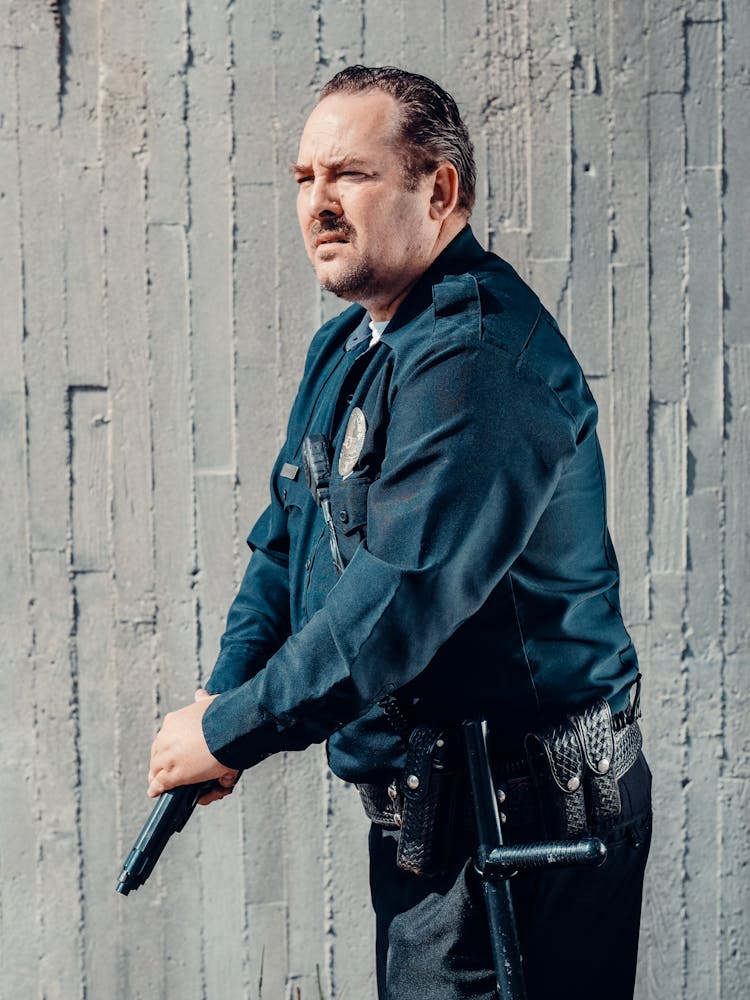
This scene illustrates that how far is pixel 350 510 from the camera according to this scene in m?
1.64

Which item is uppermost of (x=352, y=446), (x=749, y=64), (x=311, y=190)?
(x=749, y=64)

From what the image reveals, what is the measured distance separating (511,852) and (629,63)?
1857 mm

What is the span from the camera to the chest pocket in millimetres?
1632

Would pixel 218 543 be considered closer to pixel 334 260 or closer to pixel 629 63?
pixel 334 260

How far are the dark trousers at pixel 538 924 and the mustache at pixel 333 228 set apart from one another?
0.94 meters

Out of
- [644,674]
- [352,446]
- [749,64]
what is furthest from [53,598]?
[749,64]

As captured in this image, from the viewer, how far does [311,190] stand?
171cm

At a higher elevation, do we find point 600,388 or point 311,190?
point 311,190

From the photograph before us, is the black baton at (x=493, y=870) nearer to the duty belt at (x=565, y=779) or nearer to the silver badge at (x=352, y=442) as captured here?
the duty belt at (x=565, y=779)

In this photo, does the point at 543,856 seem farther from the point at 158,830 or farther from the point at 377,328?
the point at 377,328

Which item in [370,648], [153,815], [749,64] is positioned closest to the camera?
[370,648]

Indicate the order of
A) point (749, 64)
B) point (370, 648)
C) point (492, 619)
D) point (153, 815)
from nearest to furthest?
point (370, 648) → point (492, 619) → point (153, 815) → point (749, 64)

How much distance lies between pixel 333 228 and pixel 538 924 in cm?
111

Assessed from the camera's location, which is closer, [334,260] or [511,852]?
[511,852]
